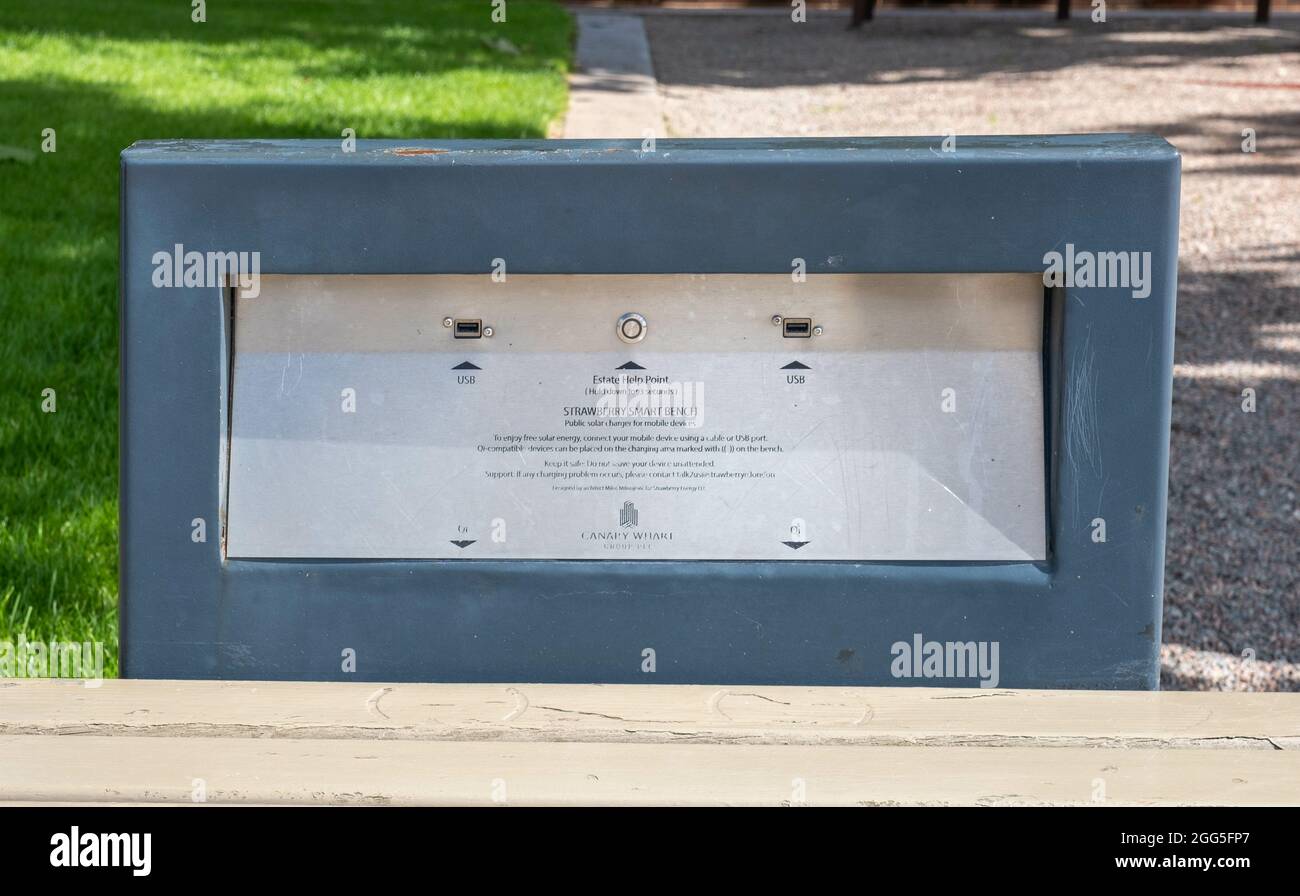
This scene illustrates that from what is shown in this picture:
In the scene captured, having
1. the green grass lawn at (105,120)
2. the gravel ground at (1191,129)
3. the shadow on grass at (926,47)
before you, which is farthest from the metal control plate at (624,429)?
the shadow on grass at (926,47)

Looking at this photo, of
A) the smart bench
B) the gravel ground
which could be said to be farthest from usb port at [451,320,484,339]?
the gravel ground

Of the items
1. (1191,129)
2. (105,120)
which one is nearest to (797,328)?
(105,120)

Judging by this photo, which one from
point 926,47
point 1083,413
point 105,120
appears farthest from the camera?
point 926,47

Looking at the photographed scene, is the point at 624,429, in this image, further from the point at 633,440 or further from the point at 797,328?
the point at 797,328

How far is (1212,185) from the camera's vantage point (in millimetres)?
9844

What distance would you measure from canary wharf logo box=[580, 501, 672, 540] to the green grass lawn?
1466mm

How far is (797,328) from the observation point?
6.55ft

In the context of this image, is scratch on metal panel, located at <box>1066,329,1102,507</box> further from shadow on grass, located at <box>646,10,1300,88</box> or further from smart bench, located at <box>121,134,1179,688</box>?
shadow on grass, located at <box>646,10,1300,88</box>

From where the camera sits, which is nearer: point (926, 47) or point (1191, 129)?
point (1191, 129)

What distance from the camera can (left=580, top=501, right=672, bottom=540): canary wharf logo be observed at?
200cm

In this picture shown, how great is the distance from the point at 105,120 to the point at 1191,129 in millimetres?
7647

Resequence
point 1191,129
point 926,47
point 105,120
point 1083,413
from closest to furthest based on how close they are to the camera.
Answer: point 1083,413
point 105,120
point 1191,129
point 926,47
